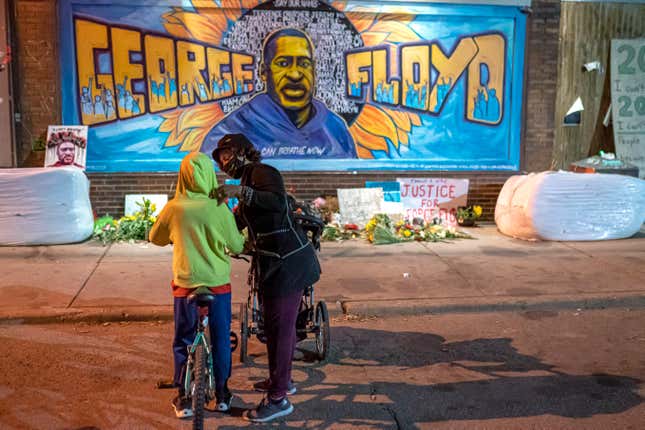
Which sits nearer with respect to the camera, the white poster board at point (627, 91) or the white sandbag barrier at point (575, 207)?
the white sandbag barrier at point (575, 207)

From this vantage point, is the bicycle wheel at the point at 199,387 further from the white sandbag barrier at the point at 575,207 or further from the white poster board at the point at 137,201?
the white poster board at the point at 137,201

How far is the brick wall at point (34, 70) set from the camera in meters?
9.96

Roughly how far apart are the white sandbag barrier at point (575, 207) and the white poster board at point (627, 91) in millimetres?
2240

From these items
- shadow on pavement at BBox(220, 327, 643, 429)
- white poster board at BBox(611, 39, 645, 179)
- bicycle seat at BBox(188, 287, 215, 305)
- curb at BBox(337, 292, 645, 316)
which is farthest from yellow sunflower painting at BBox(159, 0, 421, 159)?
bicycle seat at BBox(188, 287, 215, 305)

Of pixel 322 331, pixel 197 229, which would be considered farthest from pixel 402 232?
pixel 197 229

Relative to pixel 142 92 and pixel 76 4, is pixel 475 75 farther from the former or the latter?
pixel 76 4

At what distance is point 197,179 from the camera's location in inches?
148

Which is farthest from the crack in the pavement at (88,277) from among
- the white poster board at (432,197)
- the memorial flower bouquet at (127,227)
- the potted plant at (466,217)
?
the potted plant at (466,217)

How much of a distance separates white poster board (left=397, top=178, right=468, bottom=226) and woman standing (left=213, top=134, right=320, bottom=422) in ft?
23.3

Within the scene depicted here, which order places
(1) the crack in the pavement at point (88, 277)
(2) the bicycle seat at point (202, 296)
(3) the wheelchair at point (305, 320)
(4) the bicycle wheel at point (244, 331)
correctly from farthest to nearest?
(1) the crack in the pavement at point (88, 277) → (4) the bicycle wheel at point (244, 331) → (3) the wheelchair at point (305, 320) → (2) the bicycle seat at point (202, 296)

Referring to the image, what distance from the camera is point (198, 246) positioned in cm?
386

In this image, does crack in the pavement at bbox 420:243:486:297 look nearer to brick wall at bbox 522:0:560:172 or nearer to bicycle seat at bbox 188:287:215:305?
brick wall at bbox 522:0:560:172

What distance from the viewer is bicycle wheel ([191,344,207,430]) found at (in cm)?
349

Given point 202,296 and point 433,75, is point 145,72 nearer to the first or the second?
point 433,75
